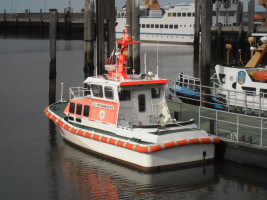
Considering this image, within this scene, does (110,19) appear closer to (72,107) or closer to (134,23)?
(134,23)

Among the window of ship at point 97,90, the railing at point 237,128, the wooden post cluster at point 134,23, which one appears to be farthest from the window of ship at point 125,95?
the wooden post cluster at point 134,23

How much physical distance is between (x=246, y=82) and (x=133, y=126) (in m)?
6.83

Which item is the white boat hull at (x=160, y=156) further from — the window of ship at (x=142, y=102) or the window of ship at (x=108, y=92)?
the window of ship at (x=142, y=102)

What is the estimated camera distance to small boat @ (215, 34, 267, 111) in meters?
19.4

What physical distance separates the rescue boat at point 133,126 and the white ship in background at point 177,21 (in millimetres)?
51093

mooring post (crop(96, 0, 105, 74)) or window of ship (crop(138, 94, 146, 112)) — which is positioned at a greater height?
mooring post (crop(96, 0, 105, 74))

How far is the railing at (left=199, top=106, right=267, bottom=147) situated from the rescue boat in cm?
69

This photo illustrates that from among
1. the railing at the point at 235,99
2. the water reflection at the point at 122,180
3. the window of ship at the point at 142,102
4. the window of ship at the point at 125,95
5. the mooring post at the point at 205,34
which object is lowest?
the water reflection at the point at 122,180

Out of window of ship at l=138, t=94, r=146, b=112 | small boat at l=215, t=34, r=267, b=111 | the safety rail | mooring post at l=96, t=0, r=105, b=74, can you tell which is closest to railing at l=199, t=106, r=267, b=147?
small boat at l=215, t=34, r=267, b=111

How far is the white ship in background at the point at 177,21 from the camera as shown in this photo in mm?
68000

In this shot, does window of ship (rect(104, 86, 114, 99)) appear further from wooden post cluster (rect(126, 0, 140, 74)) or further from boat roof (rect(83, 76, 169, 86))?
wooden post cluster (rect(126, 0, 140, 74))

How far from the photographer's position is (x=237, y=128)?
15.2m

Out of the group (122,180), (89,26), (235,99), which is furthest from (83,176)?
(89,26)

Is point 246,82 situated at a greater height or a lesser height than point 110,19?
lesser
